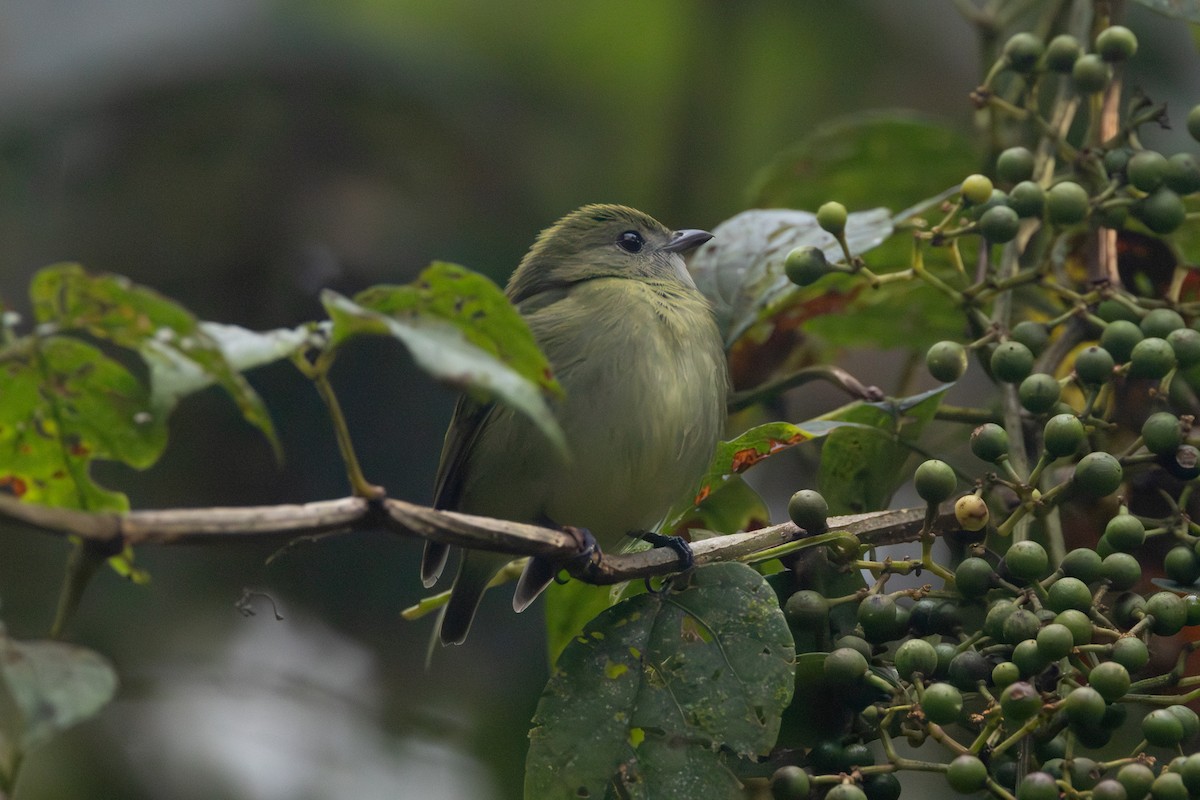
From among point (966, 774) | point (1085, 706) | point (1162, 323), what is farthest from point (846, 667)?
point (1162, 323)

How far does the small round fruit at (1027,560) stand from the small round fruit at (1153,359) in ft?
1.43

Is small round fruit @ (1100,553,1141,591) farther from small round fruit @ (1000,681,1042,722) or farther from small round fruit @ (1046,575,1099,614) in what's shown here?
small round fruit @ (1000,681,1042,722)

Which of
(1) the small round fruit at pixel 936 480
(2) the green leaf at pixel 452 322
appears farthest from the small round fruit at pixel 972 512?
(2) the green leaf at pixel 452 322

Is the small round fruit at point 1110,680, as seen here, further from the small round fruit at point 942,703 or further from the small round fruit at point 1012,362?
the small round fruit at point 1012,362

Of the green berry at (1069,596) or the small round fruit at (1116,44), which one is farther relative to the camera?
the small round fruit at (1116,44)

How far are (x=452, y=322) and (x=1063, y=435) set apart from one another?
109 cm

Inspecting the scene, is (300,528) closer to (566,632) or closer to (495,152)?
(566,632)

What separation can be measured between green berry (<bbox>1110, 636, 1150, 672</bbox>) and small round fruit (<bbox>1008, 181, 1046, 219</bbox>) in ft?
2.98

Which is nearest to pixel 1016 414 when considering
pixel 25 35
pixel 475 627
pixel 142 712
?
pixel 475 627

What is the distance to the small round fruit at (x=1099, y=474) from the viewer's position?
212cm

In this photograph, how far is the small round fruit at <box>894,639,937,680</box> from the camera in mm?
2012

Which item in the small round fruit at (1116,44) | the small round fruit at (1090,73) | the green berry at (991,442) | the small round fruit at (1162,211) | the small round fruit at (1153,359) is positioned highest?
the small round fruit at (1116,44)

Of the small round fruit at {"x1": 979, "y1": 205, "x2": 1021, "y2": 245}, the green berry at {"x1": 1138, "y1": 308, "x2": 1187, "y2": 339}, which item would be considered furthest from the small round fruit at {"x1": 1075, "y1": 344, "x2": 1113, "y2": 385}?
the small round fruit at {"x1": 979, "y1": 205, "x2": 1021, "y2": 245}

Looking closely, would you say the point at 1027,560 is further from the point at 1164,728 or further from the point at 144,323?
the point at 144,323
